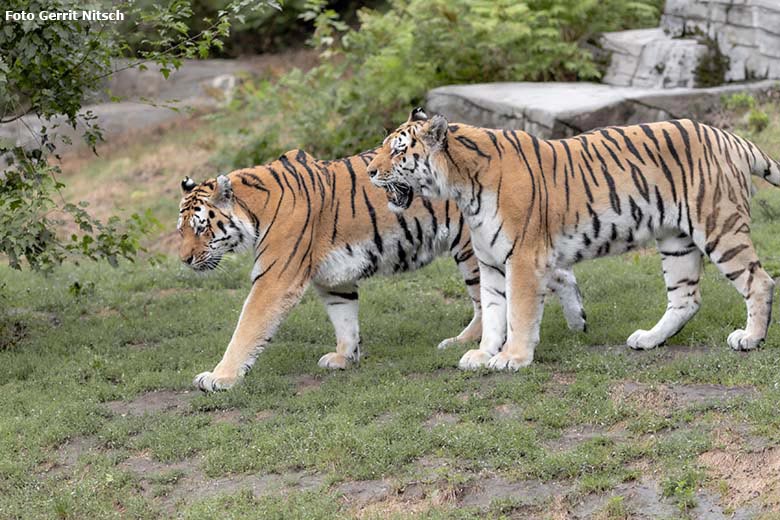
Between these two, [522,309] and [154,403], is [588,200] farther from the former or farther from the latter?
[154,403]

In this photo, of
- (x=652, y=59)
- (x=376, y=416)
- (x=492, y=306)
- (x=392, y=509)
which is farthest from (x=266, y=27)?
(x=392, y=509)

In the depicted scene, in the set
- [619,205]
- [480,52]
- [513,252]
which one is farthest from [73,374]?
[480,52]

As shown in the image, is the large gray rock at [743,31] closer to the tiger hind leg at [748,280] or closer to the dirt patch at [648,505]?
the tiger hind leg at [748,280]

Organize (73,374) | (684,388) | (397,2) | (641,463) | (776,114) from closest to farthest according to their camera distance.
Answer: (641,463) < (684,388) < (73,374) < (776,114) < (397,2)

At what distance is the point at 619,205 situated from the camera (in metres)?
7.70

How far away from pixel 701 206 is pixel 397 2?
358 inches

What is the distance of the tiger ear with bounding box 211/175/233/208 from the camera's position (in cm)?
806

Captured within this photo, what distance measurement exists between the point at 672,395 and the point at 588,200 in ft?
4.96

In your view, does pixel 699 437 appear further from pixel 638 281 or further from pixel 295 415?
pixel 638 281

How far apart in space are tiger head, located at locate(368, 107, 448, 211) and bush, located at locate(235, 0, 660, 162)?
6846 mm

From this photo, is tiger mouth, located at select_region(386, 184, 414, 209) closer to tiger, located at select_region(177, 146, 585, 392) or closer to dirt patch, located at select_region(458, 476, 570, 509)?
tiger, located at select_region(177, 146, 585, 392)

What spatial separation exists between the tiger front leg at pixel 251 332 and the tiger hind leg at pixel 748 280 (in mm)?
2964

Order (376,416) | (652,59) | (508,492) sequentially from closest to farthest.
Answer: (508,492)
(376,416)
(652,59)

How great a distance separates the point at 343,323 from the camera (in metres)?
8.50
